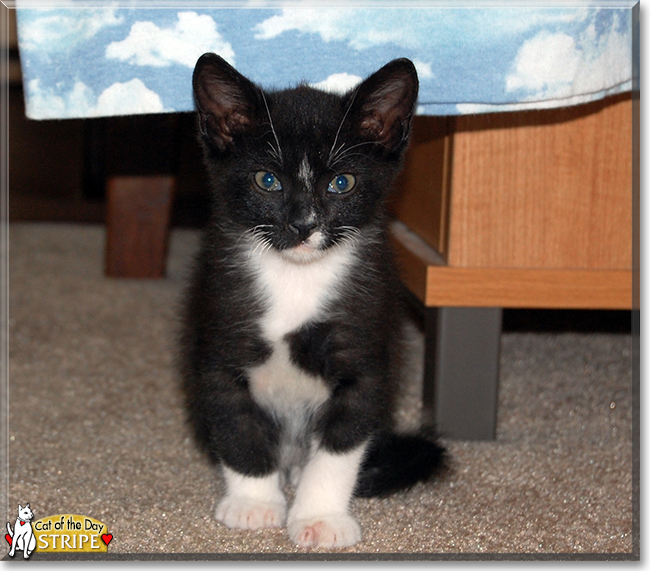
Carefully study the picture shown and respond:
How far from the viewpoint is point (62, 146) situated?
3.90 metres

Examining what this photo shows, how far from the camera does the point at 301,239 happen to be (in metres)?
1.07

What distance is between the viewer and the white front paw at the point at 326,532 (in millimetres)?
1068

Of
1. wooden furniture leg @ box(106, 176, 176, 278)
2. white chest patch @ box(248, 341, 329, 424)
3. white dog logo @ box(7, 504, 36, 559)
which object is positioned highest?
white chest patch @ box(248, 341, 329, 424)

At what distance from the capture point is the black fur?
1084mm

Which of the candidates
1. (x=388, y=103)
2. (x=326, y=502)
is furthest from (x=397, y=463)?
(x=388, y=103)

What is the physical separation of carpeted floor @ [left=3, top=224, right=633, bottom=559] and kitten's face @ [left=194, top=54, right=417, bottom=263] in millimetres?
403

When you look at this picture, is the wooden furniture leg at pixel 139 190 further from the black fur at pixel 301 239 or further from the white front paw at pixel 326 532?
the white front paw at pixel 326 532

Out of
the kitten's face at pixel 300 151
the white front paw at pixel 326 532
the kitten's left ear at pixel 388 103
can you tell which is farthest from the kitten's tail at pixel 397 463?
the kitten's left ear at pixel 388 103

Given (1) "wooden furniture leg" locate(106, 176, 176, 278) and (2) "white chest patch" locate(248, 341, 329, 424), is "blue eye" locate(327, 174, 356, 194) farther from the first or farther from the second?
(1) "wooden furniture leg" locate(106, 176, 176, 278)

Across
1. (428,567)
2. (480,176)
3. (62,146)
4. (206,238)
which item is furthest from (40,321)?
(62,146)

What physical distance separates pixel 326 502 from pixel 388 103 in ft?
1.83

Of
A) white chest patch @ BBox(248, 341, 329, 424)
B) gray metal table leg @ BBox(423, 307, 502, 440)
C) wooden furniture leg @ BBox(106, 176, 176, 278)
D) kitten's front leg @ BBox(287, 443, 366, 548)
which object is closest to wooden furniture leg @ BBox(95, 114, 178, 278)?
wooden furniture leg @ BBox(106, 176, 176, 278)

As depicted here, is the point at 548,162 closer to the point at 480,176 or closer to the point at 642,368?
the point at 480,176

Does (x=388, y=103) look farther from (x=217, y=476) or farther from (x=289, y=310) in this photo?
(x=217, y=476)
